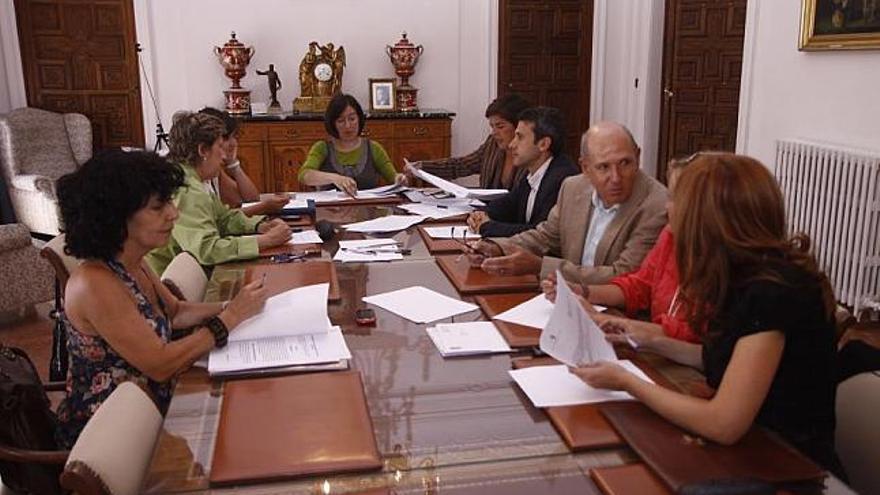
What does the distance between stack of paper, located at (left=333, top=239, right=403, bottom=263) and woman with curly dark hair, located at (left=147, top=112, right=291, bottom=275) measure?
235 millimetres

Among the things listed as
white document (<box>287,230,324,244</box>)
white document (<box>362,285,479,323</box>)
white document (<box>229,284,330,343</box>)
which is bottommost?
white document (<box>362,285,479,323</box>)

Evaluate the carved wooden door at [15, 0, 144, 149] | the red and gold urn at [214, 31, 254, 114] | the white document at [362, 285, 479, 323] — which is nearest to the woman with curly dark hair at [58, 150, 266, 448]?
the white document at [362, 285, 479, 323]

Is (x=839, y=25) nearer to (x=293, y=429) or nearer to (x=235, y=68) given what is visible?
(x=293, y=429)

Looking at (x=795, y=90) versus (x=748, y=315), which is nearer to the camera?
(x=748, y=315)

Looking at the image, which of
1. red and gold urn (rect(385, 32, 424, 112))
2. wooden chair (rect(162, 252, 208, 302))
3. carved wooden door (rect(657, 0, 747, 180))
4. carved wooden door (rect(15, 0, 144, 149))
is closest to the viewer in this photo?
wooden chair (rect(162, 252, 208, 302))

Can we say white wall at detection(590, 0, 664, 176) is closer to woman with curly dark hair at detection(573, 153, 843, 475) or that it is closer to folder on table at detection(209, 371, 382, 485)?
woman with curly dark hair at detection(573, 153, 843, 475)

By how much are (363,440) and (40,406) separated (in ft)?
2.99

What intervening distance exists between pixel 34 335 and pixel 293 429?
3138 millimetres

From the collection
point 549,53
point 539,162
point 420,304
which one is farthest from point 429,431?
point 549,53

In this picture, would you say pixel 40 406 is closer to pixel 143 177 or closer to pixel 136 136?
pixel 143 177

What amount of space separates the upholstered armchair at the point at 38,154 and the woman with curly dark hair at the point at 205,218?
3.13 meters

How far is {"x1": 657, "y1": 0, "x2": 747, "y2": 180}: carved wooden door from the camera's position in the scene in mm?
5684

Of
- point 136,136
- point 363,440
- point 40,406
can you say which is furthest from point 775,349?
point 136,136

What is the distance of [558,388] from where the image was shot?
1.45m
